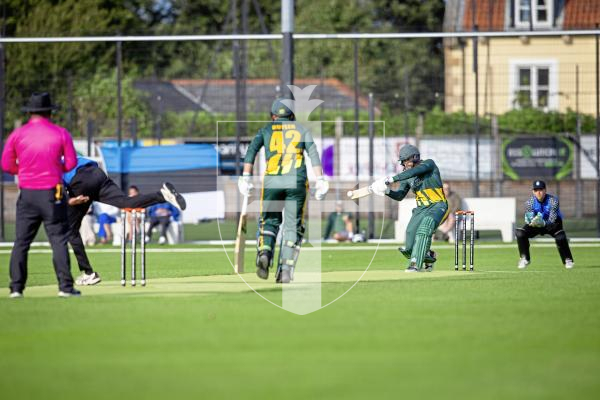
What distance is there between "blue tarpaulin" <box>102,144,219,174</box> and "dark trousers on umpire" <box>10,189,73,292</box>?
15.2m

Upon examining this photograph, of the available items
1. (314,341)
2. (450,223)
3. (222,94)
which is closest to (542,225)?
(450,223)

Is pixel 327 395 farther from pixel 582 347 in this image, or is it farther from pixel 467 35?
pixel 467 35

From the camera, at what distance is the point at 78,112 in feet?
109

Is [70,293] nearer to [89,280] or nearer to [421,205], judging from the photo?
[89,280]

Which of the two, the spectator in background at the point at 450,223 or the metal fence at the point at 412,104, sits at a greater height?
the metal fence at the point at 412,104

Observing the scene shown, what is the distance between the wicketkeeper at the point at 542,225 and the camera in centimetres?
1770

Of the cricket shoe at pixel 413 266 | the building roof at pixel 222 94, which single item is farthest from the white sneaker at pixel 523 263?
the building roof at pixel 222 94

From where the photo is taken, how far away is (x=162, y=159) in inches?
1128

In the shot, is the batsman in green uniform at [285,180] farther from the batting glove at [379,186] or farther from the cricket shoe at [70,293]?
the cricket shoe at [70,293]

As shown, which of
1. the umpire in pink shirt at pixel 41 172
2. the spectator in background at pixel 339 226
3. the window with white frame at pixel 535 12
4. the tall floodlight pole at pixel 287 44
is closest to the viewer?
the umpire in pink shirt at pixel 41 172

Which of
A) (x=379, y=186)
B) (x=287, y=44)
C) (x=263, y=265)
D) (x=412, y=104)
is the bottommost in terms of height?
(x=263, y=265)

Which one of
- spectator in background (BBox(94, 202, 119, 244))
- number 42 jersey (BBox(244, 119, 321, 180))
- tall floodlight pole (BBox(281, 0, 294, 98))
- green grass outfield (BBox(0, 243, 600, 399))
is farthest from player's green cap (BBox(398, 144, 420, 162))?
spectator in background (BBox(94, 202, 119, 244))

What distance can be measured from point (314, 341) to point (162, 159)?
19655 millimetres

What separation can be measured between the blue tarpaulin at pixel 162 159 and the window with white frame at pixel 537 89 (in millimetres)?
8397
